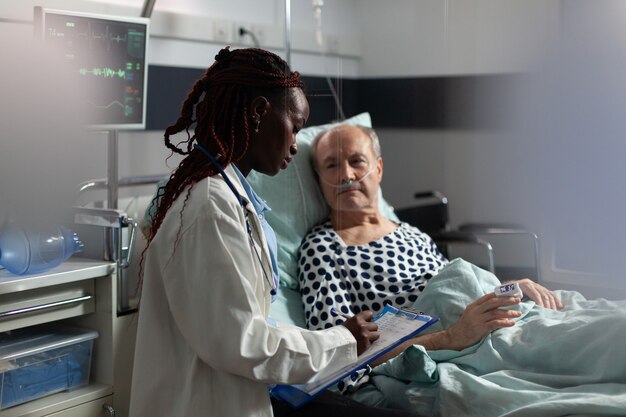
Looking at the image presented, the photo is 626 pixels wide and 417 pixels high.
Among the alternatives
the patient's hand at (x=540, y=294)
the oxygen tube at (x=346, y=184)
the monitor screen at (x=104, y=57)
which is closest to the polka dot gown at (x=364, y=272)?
the oxygen tube at (x=346, y=184)

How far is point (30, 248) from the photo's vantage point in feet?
5.65

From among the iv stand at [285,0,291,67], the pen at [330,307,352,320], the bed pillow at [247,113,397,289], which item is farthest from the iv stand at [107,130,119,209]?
the pen at [330,307,352,320]

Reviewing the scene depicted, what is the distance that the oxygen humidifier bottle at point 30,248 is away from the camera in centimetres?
172

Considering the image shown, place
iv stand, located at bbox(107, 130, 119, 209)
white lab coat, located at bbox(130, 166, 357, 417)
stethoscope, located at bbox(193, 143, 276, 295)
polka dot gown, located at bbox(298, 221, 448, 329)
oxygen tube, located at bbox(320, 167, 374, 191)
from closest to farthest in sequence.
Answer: white lab coat, located at bbox(130, 166, 357, 417) → stethoscope, located at bbox(193, 143, 276, 295) → polka dot gown, located at bbox(298, 221, 448, 329) → oxygen tube, located at bbox(320, 167, 374, 191) → iv stand, located at bbox(107, 130, 119, 209)

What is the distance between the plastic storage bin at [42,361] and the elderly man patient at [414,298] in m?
0.60

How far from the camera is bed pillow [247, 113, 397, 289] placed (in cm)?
199

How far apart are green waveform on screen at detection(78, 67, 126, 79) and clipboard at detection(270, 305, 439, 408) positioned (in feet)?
3.45

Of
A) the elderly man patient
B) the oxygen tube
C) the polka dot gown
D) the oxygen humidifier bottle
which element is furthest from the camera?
the oxygen tube

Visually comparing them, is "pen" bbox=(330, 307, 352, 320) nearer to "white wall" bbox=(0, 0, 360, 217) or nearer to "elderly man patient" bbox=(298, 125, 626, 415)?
"elderly man patient" bbox=(298, 125, 626, 415)

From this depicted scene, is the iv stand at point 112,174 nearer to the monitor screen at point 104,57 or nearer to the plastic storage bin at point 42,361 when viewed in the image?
the monitor screen at point 104,57

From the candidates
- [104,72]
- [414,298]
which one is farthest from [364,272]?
[104,72]

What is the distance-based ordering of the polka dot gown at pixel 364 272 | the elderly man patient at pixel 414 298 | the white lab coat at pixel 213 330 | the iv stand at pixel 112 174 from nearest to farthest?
the white lab coat at pixel 213 330, the elderly man patient at pixel 414 298, the polka dot gown at pixel 364 272, the iv stand at pixel 112 174

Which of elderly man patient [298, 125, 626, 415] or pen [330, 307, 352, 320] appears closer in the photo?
elderly man patient [298, 125, 626, 415]

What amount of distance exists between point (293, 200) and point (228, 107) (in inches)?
28.9
